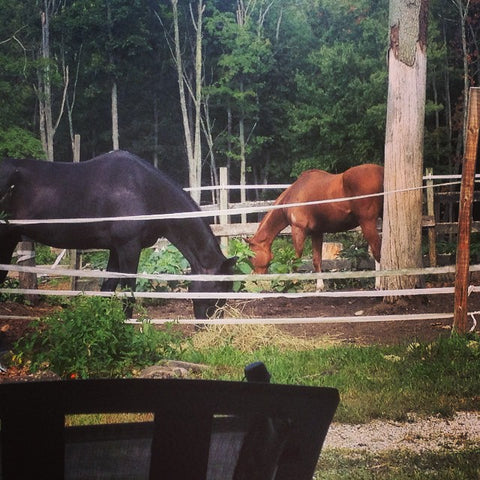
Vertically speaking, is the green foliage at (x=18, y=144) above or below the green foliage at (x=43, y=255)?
above

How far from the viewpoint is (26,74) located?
6207mm

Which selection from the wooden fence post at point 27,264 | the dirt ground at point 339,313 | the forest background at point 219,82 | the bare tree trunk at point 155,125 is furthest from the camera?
the bare tree trunk at point 155,125

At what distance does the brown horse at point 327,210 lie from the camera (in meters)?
7.13

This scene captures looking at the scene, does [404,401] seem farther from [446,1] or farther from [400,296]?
[446,1]

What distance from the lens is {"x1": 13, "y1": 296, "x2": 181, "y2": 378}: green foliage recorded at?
4234 millimetres

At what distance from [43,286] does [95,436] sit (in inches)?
253

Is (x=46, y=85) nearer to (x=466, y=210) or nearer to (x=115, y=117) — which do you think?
(x=115, y=117)

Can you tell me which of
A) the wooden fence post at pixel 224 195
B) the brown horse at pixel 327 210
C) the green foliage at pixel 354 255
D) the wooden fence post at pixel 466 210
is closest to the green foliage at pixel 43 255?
the wooden fence post at pixel 224 195

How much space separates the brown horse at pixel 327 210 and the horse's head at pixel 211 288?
158 centimetres

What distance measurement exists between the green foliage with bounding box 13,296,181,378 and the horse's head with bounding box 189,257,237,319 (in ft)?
2.77

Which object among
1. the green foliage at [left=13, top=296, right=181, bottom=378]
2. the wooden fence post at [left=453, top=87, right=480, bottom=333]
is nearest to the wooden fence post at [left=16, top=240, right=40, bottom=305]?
the green foliage at [left=13, top=296, right=181, bottom=378]

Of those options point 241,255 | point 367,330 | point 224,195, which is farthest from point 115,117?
point 367,330

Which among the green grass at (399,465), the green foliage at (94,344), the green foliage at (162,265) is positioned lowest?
the green grass at (399,465)

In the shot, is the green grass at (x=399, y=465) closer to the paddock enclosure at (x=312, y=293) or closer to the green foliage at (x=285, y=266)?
the paddock enclosure at (x=312, y=293)
